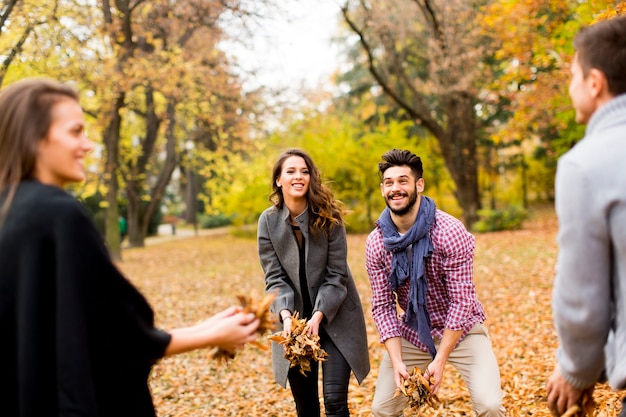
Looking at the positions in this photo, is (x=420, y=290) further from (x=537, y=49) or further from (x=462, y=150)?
(x=462, y=150)

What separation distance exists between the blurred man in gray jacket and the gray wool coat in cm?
205

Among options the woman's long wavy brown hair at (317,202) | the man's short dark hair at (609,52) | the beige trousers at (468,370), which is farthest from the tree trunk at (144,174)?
the man's short dark hair at (609,52)

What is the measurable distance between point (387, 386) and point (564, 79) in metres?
11.2

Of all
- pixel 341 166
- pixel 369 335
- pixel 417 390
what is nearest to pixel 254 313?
pixel 417 390

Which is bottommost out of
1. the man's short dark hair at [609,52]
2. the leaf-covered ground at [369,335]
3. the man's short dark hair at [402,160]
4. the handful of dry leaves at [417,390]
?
→ the leaf-covered ground at [369,335]

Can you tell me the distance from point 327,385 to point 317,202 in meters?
1.27

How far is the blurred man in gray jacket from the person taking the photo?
1.90 meters

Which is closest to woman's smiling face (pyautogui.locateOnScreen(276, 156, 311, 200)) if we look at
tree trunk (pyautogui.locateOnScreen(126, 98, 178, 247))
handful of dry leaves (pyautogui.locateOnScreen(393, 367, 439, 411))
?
handful of dry leaves (pyautogui.locateOnScreen(393, 367, 439, 411))

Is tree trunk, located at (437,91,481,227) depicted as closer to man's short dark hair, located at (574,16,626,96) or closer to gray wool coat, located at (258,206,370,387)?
gray wool coat, located at (258,206,370,387)

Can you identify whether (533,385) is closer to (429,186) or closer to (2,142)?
(2,142)

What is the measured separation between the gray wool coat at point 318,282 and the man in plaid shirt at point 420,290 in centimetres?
28

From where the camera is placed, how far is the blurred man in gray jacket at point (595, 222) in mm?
1896

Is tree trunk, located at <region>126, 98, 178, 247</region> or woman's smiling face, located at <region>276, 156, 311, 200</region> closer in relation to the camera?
woman's smiling face, located at <region>276, 156, 311, 200</region>

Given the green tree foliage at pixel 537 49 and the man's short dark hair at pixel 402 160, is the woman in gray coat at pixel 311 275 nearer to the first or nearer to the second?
the man's short dark hair at pixel 402 160
